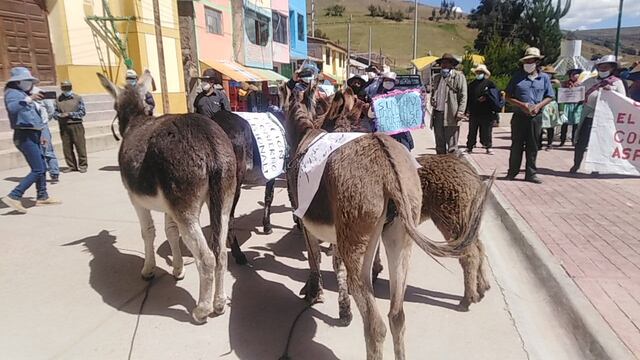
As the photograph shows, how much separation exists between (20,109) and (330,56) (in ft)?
154

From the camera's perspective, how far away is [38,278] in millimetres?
3674

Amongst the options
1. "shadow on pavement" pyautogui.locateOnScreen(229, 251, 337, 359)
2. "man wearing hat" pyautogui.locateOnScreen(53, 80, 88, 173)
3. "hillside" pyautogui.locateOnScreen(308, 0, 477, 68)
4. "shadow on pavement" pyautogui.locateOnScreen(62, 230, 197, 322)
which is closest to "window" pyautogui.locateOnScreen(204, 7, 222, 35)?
"man wearing hat" pyautogui.locateOnScreen(53, 80, 88, 173)

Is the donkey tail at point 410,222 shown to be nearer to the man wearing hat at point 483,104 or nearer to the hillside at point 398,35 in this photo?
the man wearing hat at point 483,104

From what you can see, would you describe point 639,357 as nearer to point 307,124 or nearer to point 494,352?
point 494,352

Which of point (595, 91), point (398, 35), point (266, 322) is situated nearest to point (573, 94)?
point (595, 91)

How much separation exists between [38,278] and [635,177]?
28.7 ft

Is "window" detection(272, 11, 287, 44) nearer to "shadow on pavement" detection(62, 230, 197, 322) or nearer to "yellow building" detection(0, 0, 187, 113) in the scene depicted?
Result: "yellow building" detection(0, 0, 187, 113)

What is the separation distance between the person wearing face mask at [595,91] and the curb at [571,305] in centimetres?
356

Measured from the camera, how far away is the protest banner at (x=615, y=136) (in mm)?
6070

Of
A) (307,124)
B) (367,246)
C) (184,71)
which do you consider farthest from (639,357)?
(184,71)

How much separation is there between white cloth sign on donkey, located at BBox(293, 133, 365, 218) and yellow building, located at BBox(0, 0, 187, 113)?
470 inches

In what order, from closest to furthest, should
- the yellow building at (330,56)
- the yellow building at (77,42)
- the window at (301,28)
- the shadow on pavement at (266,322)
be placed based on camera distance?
the shadow on pavement at (266,322) < the yellow building at (77,42) < the window at (301,28) < the yellow building at (330,56)

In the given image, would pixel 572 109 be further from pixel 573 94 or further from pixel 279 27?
pixel 279 27

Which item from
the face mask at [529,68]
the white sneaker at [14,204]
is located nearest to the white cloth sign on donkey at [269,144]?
the white sneaker at [14,204]
